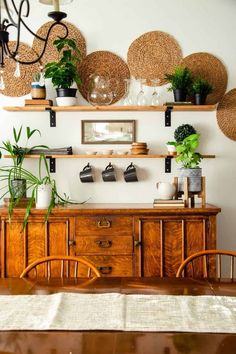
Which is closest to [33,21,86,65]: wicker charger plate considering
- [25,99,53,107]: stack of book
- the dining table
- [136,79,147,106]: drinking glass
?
[25,99,53,107]: stack of book

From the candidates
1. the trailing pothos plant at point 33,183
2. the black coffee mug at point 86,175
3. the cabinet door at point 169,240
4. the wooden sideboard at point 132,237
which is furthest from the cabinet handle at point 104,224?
the black coffee mug at point 86,175

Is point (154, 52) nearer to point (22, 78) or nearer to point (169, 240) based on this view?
point (22, 78)

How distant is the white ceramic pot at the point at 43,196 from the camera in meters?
3.61

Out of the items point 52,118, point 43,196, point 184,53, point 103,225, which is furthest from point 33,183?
point 184,53

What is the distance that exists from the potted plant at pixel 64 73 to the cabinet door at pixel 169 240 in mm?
1165

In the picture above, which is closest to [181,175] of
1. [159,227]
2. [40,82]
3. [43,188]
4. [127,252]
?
[159,227]

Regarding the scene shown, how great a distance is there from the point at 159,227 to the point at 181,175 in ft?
1.42

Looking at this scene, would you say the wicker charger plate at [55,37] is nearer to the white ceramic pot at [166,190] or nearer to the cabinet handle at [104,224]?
the white ceramic pot at [166,190]

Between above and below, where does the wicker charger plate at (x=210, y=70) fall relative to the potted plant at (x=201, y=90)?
above

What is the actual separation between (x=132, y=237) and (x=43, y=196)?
0.71 meters

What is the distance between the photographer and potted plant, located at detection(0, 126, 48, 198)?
12.4 feet

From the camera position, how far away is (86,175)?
399 centimetres

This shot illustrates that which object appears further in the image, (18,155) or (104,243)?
(18,155)

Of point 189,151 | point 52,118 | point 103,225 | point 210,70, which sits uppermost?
point 210,70
